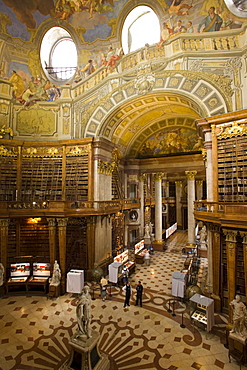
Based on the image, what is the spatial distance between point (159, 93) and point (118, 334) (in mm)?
11063

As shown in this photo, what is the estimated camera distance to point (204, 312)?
23.4 ft

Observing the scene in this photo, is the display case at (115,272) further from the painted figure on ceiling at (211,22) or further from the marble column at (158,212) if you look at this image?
the painted figure on ceiling at (211,22)

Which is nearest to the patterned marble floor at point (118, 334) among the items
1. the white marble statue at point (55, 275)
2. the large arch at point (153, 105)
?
the white marble statue at point (55, 275)

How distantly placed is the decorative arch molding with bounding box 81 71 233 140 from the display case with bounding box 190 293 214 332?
7.66 m

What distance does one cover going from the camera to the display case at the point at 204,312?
22.5 feet

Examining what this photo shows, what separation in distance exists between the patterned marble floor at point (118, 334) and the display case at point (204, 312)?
397mm

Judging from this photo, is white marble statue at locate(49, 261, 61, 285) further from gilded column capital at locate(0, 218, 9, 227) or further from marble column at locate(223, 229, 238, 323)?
marble column at locate(223, 229, 238, 323)

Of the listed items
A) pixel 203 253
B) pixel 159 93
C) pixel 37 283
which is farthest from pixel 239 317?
pixel 203 253

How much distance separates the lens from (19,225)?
11734mm

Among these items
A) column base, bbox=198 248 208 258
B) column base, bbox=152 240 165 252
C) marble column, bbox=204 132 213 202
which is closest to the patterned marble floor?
marble column, bbox=204 132 213 202

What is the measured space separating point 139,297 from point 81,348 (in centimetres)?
421

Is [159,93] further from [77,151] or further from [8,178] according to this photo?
[8,178]

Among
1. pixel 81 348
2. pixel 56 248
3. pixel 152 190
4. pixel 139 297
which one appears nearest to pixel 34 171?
pixel 56 248

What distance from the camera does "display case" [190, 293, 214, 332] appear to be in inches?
270
